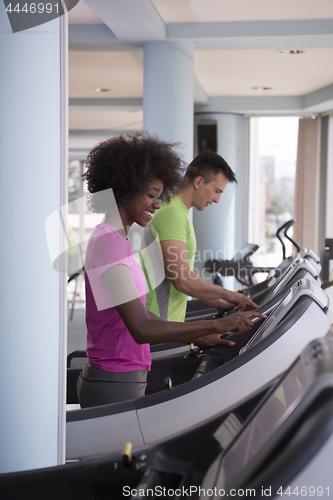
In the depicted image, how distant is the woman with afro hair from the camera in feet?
4.14

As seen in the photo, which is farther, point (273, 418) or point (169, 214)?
point (169, 214)

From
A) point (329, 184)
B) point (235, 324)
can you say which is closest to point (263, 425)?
point (235, 324)

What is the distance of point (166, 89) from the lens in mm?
3670

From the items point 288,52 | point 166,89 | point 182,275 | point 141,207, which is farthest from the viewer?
point 288,52

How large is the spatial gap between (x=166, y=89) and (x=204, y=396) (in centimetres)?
291

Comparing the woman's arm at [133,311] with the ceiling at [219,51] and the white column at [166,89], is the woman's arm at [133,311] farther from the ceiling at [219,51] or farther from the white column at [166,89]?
the white column at [166,89]

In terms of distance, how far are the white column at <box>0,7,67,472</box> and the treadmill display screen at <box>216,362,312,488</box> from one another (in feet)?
1.20

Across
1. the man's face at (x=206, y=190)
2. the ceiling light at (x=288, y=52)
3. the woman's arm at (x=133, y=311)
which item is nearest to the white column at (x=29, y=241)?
the woman's arm at (x=133, y=311)

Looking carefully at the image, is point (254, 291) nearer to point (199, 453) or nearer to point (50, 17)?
point (199, 453)

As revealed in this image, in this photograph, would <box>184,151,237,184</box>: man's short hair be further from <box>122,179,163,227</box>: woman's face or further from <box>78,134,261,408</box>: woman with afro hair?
<box>122,179,163,227</box>: woman's face

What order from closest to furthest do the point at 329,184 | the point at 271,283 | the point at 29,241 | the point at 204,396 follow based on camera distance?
1. the point at 29,241
2. the point at 204,396
3. the point at 271,283
4. the point at 329,184

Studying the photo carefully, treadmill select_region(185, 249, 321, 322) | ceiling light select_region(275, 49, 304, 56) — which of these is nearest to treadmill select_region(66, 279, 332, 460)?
treadmill select_region(185, 249, 321, 322)

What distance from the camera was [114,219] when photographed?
1.43 meters

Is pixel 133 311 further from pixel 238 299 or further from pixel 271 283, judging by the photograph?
pixel 271 283
